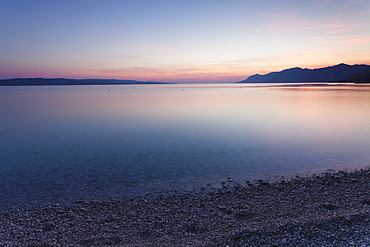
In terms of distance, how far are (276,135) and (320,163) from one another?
620 centimetres

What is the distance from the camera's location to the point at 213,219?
6.05 meters

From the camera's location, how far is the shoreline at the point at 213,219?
506cm

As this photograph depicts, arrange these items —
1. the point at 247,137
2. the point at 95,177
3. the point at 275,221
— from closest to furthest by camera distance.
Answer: the point at 275,221 < the point at 95,177 < the point at 247,137

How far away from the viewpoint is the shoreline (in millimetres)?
5059

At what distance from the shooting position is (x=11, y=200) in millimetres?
7297

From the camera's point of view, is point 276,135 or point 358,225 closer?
point 358,225

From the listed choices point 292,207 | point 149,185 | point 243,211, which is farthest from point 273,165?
point 149,185

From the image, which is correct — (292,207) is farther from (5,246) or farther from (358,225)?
(5,246)

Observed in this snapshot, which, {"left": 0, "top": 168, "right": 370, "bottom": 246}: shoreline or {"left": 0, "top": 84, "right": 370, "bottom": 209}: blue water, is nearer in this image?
→ {"left": 0, "top": 168, "right": 370, "bottom": 246}: shoreline

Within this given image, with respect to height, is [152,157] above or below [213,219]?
above

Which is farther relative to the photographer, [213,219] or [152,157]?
[152,157]

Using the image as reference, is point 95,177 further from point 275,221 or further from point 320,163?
point 320,163

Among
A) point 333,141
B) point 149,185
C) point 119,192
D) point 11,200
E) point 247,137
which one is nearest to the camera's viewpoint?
point 11,200

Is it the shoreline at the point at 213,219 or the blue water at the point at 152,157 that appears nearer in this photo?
the shoreline at the point at 213,219
